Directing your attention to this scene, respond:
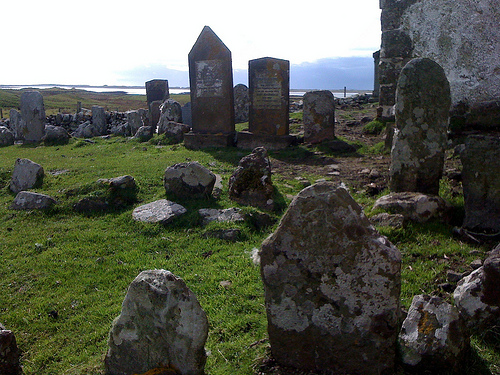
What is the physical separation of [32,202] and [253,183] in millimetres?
4139

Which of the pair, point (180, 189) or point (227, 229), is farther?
point (180, 189)

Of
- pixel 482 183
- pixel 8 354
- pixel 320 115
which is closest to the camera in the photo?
pixel 8 354

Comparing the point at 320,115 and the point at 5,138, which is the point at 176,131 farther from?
the point at 5,138

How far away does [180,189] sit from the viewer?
779 cm

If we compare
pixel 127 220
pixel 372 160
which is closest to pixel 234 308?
pixel 127 220

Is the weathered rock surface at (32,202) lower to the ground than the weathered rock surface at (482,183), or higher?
lower

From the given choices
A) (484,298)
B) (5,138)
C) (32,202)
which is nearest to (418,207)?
(484,298)

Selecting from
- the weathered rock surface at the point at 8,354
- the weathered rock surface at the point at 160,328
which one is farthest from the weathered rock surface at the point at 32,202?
the weathered rock surface at the point at 160,328

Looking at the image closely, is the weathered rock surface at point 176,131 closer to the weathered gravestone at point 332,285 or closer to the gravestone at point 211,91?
the gravestone at point 211,91

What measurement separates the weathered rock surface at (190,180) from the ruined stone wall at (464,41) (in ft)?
20.3

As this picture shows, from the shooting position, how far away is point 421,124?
662cm

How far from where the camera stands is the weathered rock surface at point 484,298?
361cm

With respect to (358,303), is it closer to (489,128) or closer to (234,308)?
(234,308)

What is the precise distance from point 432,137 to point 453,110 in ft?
12.6
